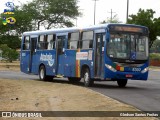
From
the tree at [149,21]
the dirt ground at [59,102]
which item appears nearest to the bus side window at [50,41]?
the dirt ground at [59,102]

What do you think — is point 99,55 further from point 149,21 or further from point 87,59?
point 149,21

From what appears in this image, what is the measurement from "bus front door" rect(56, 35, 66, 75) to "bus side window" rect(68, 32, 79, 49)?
748mm

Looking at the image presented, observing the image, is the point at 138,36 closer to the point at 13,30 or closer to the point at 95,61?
the point at 95,61

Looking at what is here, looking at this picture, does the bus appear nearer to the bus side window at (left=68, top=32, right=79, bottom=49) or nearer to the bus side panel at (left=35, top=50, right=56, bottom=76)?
the bus side window at (left=68, top=32, right=79, bottom=49)

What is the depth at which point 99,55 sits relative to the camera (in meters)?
22.2

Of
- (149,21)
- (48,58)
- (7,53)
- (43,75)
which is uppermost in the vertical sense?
(149,21)

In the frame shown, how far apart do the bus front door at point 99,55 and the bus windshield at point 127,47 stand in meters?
0.46

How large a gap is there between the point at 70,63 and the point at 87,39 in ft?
7.21

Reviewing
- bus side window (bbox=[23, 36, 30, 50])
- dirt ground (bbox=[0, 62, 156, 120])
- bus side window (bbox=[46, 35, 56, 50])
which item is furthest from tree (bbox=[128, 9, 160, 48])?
dirt ground (bbox=[0, 62, 156, 120])

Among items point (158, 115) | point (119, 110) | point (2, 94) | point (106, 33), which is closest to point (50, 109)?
point (119, 110)

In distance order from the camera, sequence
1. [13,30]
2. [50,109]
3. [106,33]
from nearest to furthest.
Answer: [50,109], [106,33], [13,30]

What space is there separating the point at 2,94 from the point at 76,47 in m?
6.65

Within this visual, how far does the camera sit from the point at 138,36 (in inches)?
877

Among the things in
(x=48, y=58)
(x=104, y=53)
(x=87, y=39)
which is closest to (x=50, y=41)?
(x=48, y=58)
